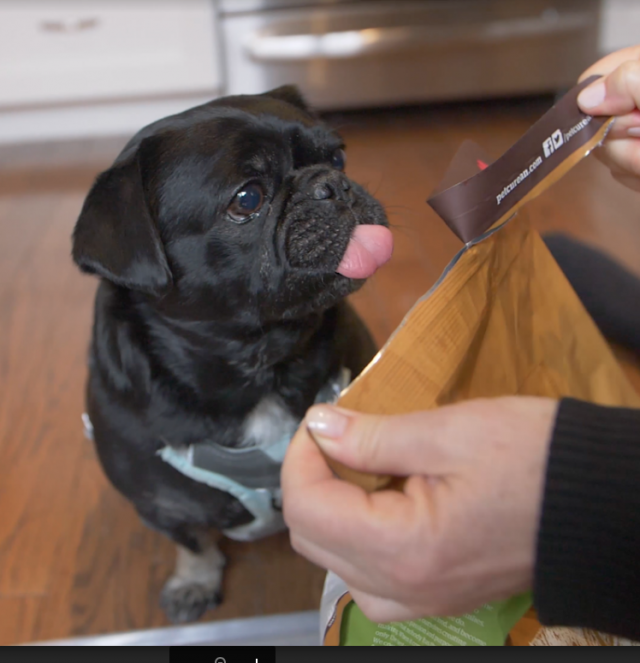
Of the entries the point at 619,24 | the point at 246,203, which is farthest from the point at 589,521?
the point at 619,24

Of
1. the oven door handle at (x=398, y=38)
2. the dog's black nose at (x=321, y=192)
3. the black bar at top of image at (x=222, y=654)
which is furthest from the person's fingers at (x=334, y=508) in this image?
the oven door handle at (x=398, y=38)

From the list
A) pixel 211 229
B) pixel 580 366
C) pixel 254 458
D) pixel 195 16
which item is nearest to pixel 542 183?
pixel 580 366

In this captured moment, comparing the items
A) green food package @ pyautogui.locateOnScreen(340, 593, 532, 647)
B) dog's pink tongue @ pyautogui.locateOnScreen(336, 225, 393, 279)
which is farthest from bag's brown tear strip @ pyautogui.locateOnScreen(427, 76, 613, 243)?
green food package @ pyautogui.locateOnScreen(340, 593, 532, 647)

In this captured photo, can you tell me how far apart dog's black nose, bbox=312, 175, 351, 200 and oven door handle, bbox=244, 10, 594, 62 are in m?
1.67

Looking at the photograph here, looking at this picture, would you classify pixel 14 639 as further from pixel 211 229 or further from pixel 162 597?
pixel 211 229

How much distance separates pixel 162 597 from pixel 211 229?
1.98ft

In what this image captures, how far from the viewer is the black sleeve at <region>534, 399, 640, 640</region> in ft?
1.37

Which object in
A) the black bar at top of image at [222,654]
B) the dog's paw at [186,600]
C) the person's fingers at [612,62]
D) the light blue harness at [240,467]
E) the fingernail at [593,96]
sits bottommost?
the dog's paw at [186,600]

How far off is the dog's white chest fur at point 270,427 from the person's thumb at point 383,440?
391 mm

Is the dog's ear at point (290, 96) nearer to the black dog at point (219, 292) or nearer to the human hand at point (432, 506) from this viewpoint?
the black dog at point (219, 292)

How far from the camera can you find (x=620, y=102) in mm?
659

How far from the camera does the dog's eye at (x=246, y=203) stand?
74 centimetres

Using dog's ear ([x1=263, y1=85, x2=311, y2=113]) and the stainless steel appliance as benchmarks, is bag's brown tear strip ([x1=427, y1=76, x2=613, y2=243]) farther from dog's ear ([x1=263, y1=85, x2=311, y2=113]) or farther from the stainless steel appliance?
the stainless steel appliance

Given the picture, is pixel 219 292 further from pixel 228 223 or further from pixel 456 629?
pixel 456 629
